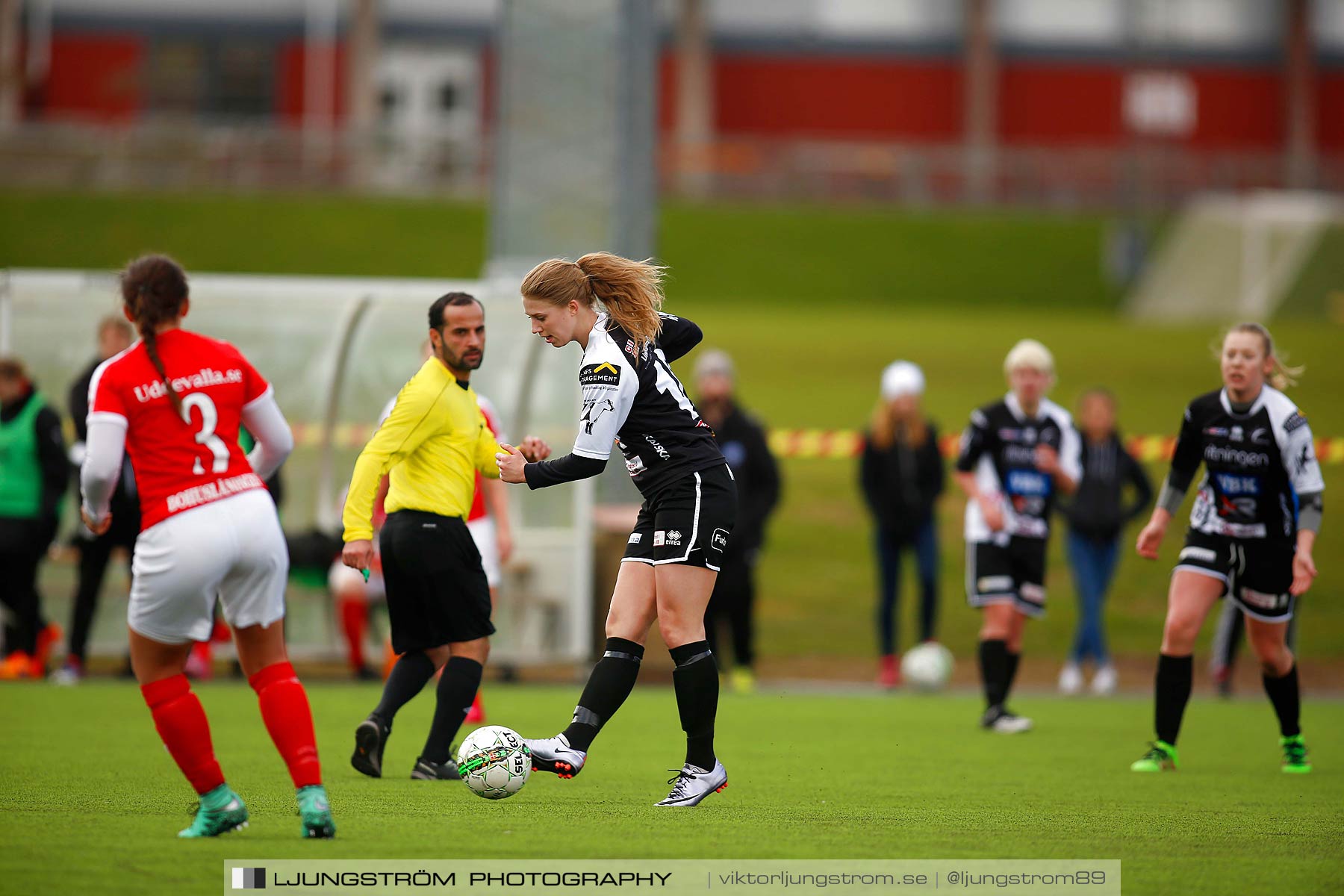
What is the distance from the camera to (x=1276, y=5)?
151 feet

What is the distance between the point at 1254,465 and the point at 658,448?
314 cm

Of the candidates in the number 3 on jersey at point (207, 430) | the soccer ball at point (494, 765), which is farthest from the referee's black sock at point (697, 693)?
the number 3 on jersey at point (207, 430)

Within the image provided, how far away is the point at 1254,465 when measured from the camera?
311 inches

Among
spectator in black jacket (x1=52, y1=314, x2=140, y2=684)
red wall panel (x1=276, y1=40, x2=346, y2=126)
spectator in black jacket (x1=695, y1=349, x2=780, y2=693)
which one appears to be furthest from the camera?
red wall panel (x1=276, y1=40, x2=346, y2=126)

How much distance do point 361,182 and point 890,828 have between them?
30.8m

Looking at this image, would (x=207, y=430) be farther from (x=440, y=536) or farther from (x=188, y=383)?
(x=440, y=536)

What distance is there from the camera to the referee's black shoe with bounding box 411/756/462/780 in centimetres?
719

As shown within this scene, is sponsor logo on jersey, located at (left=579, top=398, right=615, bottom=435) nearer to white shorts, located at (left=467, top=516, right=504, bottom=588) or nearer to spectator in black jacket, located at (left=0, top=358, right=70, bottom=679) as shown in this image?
white shorts, located at (left=467, top=516, right=504, bottom=588)

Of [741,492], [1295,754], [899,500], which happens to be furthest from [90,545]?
[1295,754]

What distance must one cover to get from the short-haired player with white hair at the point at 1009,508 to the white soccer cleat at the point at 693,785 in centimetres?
375

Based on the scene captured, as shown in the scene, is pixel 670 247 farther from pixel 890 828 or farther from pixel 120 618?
pixel 890 828

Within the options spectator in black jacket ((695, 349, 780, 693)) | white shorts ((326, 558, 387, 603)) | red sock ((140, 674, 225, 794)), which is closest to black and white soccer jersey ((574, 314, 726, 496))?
red sock ((140, 674, 225, 794))

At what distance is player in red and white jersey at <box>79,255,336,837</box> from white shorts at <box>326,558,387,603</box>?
21.6 ft

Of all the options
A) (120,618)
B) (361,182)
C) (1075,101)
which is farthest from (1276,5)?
(120,618)
